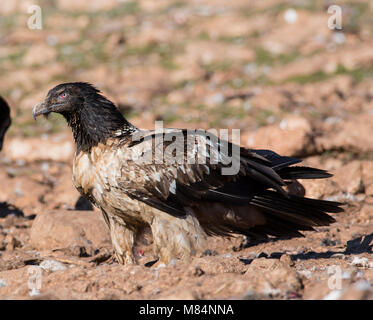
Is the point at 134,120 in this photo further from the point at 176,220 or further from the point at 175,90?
the point at 176,220

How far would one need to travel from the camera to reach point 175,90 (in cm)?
1569

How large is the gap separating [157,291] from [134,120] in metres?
9.19

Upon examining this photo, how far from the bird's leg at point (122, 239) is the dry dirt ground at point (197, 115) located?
0.23 m

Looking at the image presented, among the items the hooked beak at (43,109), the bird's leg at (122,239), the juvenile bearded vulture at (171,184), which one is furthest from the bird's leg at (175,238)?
the hooked beak at (43,109)

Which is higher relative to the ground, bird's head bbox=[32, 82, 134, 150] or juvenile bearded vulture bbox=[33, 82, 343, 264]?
bird's head bbox=[32, 82, 134, 150]

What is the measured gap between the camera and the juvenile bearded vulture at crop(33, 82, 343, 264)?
562cm

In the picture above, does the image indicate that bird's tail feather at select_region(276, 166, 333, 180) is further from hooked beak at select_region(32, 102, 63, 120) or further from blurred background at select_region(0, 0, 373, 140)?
blurred background at select_region(0, 0, 373, 140)

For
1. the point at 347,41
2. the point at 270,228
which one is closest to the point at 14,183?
the point at 270,228

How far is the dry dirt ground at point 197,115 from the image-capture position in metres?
4.82
